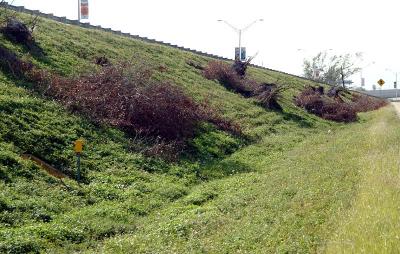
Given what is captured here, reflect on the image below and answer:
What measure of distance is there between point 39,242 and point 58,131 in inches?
225

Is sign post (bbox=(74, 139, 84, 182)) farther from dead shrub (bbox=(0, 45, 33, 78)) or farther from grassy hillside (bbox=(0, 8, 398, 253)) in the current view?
dead shrub (bbox=(0, 45, 33, 78))

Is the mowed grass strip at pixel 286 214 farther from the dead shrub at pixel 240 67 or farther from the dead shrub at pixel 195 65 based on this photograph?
the dead shrub at pixel 240 67

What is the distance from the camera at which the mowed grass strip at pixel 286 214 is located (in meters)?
6.66

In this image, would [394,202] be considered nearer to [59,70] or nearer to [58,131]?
[58,131]

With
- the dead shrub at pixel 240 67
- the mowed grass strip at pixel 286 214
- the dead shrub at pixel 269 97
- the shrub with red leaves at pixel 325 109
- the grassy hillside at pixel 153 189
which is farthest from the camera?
the dead shrub at pixel 240 67

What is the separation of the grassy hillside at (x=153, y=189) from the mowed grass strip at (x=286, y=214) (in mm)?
31

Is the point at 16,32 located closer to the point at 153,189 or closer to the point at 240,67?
the point at 153,189

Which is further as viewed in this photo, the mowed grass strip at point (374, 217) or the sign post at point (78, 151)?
the sign post at point (78, 151)

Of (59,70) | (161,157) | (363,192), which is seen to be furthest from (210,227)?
(59,70)

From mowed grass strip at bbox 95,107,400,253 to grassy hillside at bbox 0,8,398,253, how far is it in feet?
0.10

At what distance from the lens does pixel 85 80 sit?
55.4ft

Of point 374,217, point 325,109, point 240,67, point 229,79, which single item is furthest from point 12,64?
point 325,109

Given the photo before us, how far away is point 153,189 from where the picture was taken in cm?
1147

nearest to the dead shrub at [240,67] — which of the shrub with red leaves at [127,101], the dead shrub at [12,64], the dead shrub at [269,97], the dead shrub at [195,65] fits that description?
the dead shrub at [195,65]
